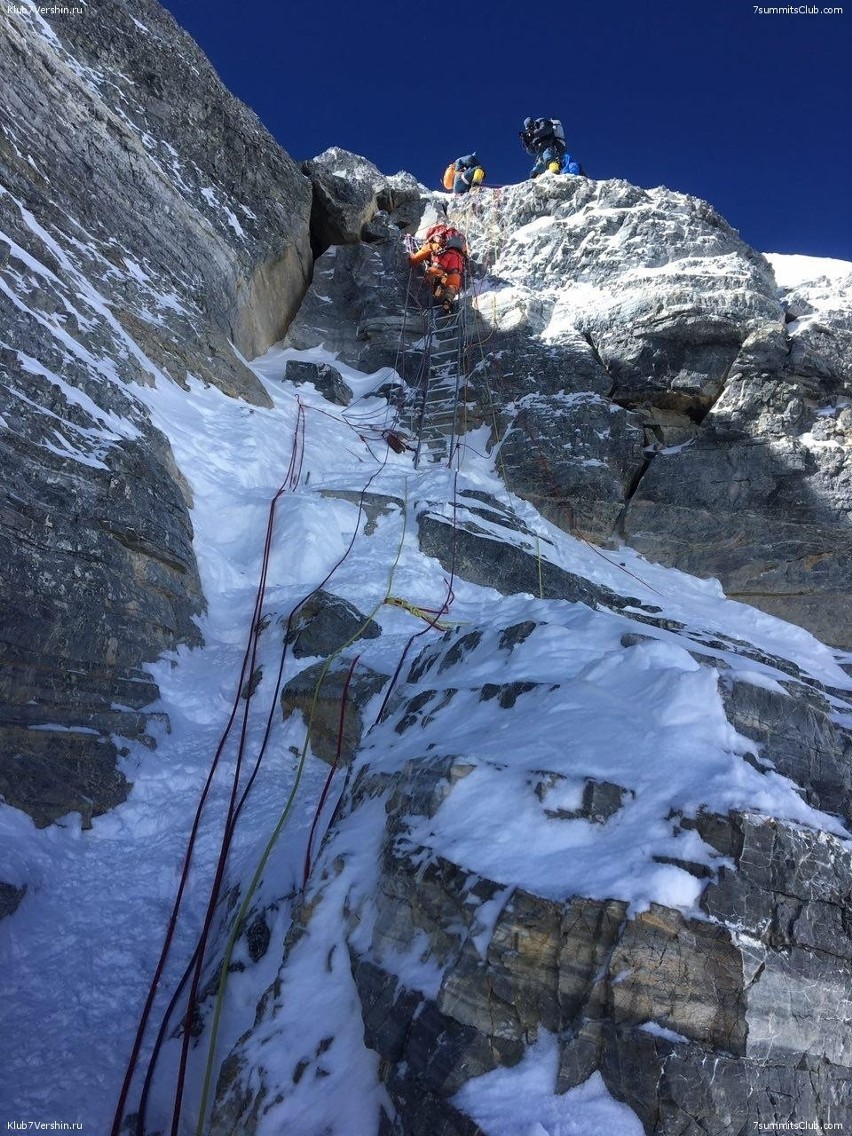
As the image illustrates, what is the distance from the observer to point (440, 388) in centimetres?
1430

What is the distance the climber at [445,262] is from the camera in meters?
16.2

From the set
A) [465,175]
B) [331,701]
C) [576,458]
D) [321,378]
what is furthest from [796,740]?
[465,175]

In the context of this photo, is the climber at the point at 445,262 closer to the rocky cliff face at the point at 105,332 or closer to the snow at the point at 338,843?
the rocky cliff face at the point at 105,332

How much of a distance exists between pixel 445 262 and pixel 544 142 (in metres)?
8.16

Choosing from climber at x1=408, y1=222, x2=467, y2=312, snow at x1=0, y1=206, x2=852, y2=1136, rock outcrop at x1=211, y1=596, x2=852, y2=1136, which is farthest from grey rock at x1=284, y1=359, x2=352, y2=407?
rock outcrop at x1=211, y1=596, x2=852, y2=1136

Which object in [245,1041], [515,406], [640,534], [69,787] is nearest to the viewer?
[245,1041]

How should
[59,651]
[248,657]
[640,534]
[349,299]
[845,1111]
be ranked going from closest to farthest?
[845,1111] → [59,651] → [248,657] → [640,534] → [349,299]

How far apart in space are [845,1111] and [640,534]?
9732 millimetres

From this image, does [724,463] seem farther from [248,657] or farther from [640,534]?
[248,657]

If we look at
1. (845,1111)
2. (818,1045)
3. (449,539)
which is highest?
(449,539)

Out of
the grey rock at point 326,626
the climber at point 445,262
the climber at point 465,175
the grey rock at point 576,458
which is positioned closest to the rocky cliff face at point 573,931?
the grey rock at point 326,626

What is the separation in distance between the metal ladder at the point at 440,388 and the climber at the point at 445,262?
34cm

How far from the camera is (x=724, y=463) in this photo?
39.0 feet

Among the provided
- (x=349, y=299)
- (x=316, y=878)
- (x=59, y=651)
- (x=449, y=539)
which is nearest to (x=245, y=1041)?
(x=316, y=878)
